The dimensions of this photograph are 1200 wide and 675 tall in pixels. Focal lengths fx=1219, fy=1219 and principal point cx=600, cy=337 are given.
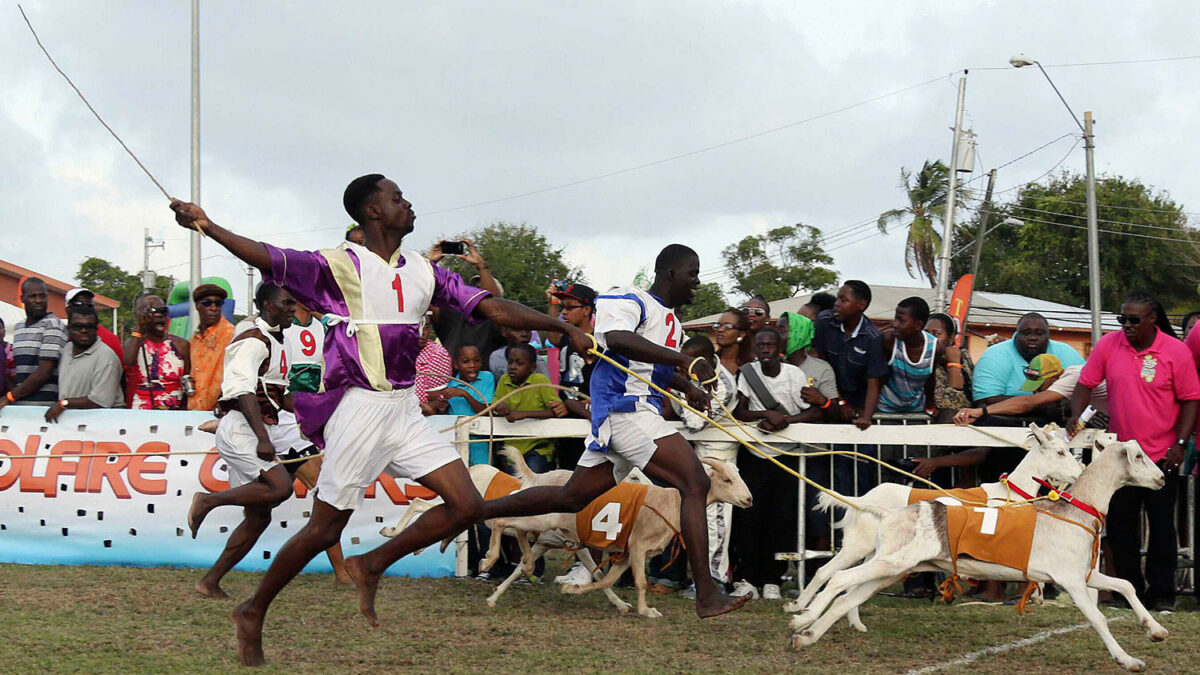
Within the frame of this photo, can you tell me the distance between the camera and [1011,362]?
364 inches

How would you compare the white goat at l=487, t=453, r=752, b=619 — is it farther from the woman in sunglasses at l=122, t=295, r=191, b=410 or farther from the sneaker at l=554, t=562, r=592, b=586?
the woman in sunglasses at l=122, t=295, r=191, b=410

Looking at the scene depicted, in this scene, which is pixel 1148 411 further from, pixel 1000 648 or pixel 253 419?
pixel 253 419

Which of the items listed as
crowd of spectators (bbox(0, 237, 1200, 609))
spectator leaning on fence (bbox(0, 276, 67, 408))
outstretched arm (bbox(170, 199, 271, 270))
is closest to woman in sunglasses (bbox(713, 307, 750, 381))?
crowd of spectators (bbox(0, 237, 1200, 609))

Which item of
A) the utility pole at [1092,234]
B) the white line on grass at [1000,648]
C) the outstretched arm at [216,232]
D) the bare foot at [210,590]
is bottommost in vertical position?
the white line on grass at [1000,648]

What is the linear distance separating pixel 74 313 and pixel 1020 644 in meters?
7.95

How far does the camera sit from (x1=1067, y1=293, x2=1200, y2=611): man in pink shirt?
27.1 ft

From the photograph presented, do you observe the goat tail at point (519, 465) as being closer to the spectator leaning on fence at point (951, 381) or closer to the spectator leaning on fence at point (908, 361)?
the spectator leaning on fence at point (908, 361)

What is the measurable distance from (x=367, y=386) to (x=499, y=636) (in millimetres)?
1980

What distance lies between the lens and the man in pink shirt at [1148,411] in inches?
325

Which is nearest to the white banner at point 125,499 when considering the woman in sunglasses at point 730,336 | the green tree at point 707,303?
the woman in sunglasses at point 730,336

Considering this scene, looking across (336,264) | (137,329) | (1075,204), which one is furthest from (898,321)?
(1075,204)

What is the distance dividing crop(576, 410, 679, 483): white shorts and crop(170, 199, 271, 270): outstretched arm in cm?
235

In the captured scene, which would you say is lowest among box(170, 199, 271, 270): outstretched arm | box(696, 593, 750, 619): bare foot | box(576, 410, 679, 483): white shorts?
box(696, 593, 750, 619): bare foot

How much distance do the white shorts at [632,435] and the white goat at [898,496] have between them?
4.24ft
